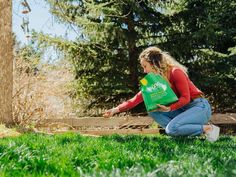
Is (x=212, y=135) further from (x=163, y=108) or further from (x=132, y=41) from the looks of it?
(x=132, y=41)

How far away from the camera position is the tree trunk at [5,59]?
1036 centimetres

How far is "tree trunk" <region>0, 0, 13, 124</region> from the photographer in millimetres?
10359

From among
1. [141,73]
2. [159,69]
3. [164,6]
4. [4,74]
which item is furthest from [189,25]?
[159,69]

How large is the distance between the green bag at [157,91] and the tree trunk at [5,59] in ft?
15.1

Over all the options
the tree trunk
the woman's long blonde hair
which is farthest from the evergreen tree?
the woman's long blonde hair

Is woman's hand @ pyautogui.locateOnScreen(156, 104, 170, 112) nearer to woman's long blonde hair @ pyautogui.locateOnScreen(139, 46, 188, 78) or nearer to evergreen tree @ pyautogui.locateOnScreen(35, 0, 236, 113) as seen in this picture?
woman's long blonde hair @ pyautogui.locateOnScreen(139, 46, 188, 78)

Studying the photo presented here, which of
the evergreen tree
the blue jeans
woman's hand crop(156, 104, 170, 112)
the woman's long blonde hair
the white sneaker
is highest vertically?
the evergreen tree

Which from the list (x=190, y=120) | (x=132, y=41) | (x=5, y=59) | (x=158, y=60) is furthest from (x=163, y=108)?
(x=132, y=41)

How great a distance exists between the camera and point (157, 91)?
6.79 meters

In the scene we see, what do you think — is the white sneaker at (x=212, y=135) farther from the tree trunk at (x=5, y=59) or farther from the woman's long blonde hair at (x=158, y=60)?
the tree trunk at (x=5, y=59)

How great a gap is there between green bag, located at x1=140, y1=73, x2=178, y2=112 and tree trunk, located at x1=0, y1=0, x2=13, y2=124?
4597 mm

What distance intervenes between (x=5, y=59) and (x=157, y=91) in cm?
484

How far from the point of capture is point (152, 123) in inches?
493

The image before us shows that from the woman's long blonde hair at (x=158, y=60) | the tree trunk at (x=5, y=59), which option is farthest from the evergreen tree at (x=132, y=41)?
the woman's long blonde hair at (x=158, y=60)
